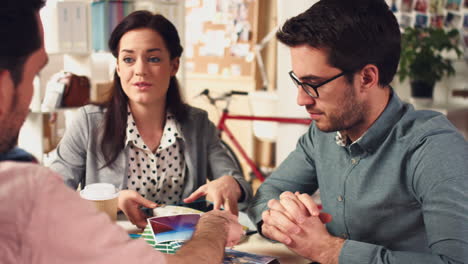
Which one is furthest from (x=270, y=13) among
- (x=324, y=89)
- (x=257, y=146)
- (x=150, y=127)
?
(x=324, y=89)

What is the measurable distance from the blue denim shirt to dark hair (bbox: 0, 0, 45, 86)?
83 centimetres

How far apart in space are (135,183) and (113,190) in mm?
385

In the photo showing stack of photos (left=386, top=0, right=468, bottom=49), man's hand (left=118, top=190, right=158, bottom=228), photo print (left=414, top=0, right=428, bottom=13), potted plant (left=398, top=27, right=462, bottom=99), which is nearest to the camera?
man's hand (left=118, top=190, right=158, bottom=228)

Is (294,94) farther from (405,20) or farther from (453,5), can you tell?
(453,5)

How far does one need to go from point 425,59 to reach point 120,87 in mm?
2626

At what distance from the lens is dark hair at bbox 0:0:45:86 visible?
1.80 feet

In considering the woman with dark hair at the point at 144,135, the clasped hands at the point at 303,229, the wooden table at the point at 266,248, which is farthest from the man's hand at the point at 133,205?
the clasped hands at the point at 303,229

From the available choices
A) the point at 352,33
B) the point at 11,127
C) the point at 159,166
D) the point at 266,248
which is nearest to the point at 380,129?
the point at 352,33

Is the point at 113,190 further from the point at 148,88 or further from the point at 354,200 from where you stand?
the point at 354,200

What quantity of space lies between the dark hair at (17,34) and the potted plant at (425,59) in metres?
3.45

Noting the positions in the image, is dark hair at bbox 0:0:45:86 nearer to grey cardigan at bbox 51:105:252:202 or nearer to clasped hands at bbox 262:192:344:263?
clasped hands at bbox 262:192:344:263

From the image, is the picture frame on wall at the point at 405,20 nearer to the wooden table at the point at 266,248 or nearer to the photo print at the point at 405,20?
the photo print at the point at 405,20

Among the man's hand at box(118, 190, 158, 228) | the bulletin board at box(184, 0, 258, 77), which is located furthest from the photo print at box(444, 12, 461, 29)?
→ the man's hand at box(118, 190, 158, 228)

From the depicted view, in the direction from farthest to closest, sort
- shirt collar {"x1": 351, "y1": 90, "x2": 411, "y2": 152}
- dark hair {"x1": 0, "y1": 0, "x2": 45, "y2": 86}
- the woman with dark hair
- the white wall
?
1. the white wall
2. the woman with dark hair
3. shirt collar {"x1": 351, "y1": 90, "x2": 411, "y2": 152}
4. dark hair {"x1": 0, "y1": 0, "x2": 45, "y2": 86}
